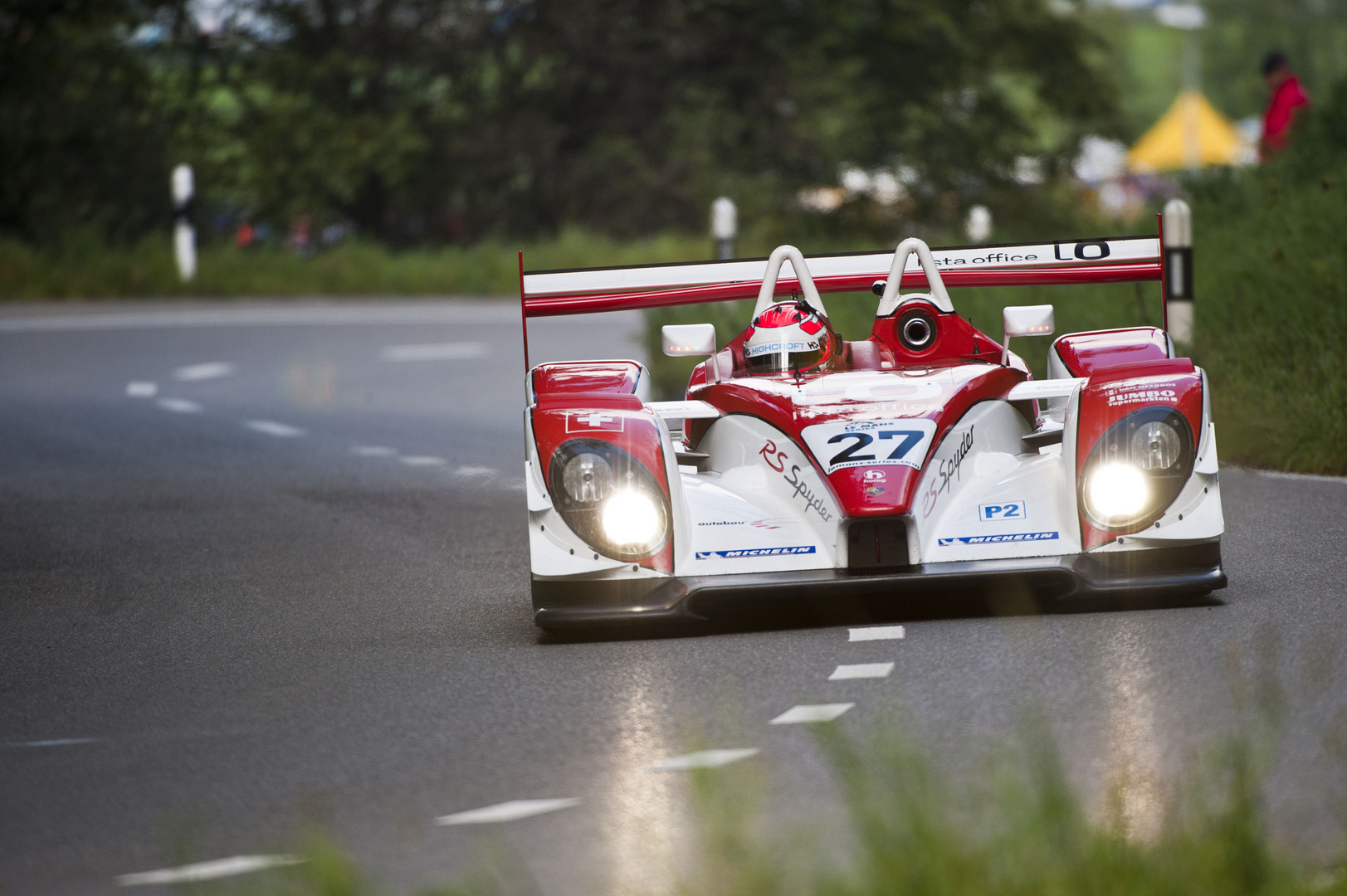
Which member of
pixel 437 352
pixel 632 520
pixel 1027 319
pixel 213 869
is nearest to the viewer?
pixel 213 869

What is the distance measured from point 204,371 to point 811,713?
11.8m

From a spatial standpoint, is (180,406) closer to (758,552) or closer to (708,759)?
(758,552)

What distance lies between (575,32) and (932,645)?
2334 cm

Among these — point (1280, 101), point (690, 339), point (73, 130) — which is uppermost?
point (73, 130)

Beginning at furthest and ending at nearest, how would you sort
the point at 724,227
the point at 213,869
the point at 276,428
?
the point at 724,227 < the point at 276,428 < the point at 213,869

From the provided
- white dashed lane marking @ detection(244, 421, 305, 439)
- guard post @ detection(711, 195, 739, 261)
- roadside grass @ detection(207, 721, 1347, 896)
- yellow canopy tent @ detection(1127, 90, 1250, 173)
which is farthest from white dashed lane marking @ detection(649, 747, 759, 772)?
yellow canopy tent @ detection(1127, 90, 1250, 173)

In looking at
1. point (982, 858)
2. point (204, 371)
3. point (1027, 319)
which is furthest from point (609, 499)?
point (204, 371)

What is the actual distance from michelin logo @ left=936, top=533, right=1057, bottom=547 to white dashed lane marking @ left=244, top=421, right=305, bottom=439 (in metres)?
6.84

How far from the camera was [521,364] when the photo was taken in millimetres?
15617

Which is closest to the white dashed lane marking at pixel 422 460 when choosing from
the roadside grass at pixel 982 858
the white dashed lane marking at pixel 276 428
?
the white dashed lane marking at pixel 276 428

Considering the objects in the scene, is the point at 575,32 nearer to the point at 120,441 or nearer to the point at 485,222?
the point at 485,222

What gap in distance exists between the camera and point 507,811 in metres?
4.46

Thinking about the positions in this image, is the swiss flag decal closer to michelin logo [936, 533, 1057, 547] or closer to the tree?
michelin logo [936, 533, 1057, 547]

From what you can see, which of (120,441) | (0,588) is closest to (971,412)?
(0,588)
